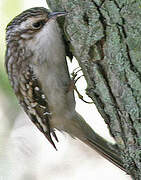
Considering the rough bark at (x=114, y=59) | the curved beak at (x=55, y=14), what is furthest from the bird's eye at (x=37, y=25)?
the rough bark at (x=114, y=59)

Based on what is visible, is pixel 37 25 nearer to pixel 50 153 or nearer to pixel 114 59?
pixel 114 59

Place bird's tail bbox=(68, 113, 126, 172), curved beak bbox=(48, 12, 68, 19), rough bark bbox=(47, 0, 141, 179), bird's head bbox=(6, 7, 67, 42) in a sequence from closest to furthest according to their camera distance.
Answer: rough bark bbox=(47, 0, 141, 179) → curved beak bbox=(48, 12, 68, 19) → bird's head bbox=(6, 7, 67, 42) → bird's tail bbox=(68, 113, 126, 172)

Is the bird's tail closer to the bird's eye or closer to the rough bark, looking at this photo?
the rough bark

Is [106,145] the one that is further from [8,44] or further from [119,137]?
[8,44]

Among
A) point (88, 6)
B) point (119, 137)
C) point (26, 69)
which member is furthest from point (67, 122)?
point (88, 6)

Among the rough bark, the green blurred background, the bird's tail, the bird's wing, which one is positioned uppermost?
the rough bark

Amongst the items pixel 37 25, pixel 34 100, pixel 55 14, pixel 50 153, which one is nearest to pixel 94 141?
pixel 34 100

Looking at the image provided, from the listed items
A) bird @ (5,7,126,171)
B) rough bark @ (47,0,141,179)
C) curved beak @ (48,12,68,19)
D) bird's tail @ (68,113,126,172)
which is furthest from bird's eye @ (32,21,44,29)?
bird's tail @ (68,113,126,172)

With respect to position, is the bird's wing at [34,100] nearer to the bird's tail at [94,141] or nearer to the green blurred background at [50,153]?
the bird's tail at [94,141]
